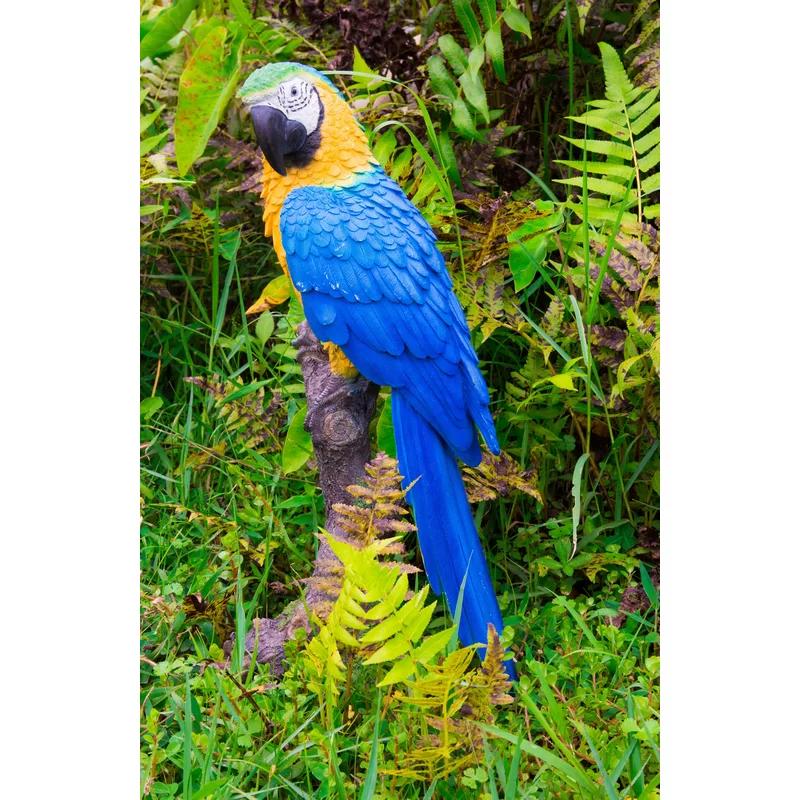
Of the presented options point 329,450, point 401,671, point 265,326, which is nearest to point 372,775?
point 401,671

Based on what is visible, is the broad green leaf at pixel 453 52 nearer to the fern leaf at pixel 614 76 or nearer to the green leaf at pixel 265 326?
the fern leaf at pixel 614 76

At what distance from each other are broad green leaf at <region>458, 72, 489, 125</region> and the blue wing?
21 cm

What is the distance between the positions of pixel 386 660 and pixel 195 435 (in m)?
0.54

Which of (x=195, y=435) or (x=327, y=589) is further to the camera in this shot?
(x=195, y=435)

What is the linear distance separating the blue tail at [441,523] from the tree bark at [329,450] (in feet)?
0.33

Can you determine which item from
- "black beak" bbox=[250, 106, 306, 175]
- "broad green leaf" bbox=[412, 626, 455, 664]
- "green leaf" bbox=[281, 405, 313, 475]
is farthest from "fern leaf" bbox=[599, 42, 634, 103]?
"broad green leaf" bbox=[412, 626, 455, 664]

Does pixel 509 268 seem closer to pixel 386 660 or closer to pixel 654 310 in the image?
pixel 654 310

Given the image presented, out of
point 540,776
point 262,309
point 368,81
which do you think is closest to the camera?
point 540,776

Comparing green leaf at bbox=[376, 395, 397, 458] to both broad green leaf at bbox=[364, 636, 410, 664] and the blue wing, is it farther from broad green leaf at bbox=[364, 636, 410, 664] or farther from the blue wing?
broad green leaf at bbox=[364, 636, 410, 664]

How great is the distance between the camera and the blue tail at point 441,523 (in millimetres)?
1425

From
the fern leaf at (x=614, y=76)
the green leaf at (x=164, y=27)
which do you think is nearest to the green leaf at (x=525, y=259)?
the fern leaf at (x=614, y=76)

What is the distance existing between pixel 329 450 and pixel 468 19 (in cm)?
66

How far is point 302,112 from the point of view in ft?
4.67
